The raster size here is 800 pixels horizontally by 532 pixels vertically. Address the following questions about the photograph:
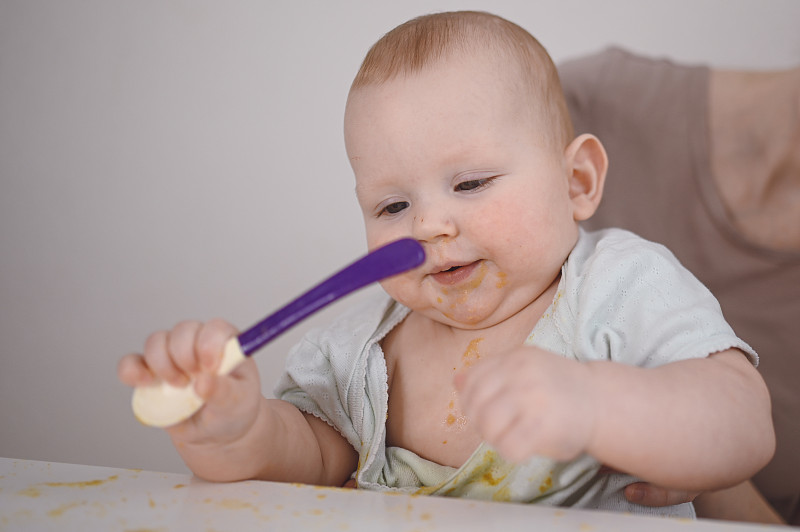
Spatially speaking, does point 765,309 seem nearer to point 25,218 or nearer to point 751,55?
point 751,55

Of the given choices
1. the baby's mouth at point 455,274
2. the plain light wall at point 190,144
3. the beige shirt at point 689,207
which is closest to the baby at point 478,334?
the baby's mouth at point 455,274

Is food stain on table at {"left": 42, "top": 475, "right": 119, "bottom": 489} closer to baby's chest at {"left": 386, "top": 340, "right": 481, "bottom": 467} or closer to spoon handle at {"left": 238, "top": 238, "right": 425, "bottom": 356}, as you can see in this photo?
spoon handle at {"left": 238, "top": 238, "right": 425, "bottom": 356}

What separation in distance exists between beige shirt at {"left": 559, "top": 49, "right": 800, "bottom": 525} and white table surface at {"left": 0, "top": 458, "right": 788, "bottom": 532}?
2.10 ft

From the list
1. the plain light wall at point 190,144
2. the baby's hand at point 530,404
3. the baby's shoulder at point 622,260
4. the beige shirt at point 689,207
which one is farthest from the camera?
the plain light wall at point 190,144

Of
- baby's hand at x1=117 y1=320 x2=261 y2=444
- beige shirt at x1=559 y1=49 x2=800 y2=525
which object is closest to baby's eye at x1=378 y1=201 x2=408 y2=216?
baby's hand at x1=117 y1=320 x2=261 y2=444

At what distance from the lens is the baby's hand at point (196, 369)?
543 millimetres

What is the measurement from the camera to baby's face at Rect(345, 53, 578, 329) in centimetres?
70

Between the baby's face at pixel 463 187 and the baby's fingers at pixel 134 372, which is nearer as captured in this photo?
the baby's fingers at pixel 134 372

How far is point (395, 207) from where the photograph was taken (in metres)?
0.75

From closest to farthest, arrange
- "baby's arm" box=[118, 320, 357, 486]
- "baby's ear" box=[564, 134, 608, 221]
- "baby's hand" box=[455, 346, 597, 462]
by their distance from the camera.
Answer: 1. "baby's hand" box=[455, 346, 597, 462]
2. "baby's arm" box=[118, 320, 357, 486]
3. "baby's ear" box=[564, 134, 608, 221]

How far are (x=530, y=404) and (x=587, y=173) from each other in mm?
414

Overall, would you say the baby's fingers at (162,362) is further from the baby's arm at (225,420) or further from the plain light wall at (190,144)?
the plain light wall at (190,144)

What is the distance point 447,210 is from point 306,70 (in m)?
0.98

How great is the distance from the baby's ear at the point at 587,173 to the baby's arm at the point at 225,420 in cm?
38
